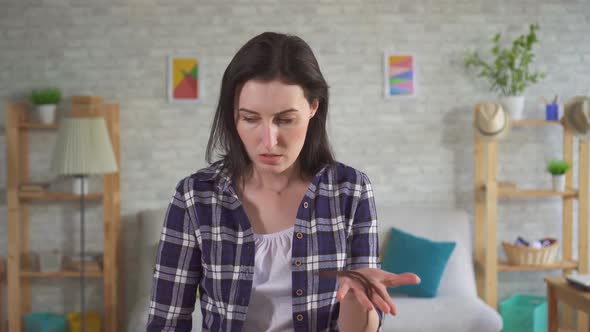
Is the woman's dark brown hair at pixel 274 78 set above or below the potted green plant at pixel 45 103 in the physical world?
below

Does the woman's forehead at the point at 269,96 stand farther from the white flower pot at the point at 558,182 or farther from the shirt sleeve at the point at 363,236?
the white flower pot at the point at 558,182

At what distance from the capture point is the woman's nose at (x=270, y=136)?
4.61 ft

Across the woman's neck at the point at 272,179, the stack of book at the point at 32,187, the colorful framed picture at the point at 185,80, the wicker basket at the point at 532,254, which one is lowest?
the wicker basket at the point at 532,254

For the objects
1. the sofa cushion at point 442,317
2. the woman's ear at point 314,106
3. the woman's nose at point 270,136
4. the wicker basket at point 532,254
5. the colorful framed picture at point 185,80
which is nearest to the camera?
the woman's nose at point 270,136

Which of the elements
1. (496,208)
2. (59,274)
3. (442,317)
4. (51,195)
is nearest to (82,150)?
(51,195)

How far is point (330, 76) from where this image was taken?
4.70 meters

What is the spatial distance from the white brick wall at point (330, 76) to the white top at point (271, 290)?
3233mm

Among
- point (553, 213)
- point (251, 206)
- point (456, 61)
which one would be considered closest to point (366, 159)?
point (456, 61)

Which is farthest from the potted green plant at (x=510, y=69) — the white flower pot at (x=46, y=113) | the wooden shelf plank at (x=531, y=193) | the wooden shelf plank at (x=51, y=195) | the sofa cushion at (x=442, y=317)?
the white flower pot at (x=46, y=113)

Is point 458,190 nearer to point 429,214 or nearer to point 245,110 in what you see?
point 429,214

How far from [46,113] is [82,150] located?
21.1 inches

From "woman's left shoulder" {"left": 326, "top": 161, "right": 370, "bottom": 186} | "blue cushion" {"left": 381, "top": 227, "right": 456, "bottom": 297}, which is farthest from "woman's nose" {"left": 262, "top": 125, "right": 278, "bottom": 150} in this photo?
"blue cushion" {"left": 381, "top": 227, "right": 456, "bottom": 297}

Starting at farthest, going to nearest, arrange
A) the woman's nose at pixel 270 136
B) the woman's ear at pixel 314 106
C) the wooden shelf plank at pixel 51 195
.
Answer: the wooden shelf plank at pixel 51 195 → the woman's ear at pixel 314 106 → the woman's nose at pixel 270 136

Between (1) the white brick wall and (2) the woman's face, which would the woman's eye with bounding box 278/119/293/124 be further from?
(1) the white brick wall
